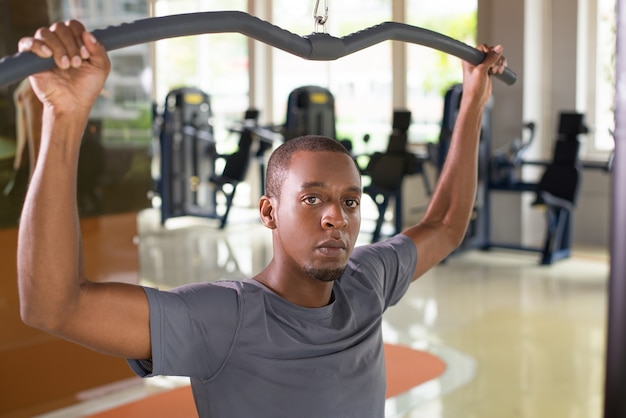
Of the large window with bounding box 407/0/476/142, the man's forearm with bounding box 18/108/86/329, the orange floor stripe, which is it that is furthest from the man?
the large window with bounding box 407/0/476/142

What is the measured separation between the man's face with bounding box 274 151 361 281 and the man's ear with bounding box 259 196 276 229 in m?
0.03

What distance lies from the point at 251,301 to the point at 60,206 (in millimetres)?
394

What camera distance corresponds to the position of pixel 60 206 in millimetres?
1002

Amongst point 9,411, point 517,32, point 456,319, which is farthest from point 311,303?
point 517,32

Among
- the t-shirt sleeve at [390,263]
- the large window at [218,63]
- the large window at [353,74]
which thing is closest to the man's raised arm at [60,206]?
the t-shirt sleeve at [390,263]

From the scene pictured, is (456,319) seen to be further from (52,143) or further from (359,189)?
(52,143)

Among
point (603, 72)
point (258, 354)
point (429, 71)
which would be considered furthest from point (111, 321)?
point (429, 71)

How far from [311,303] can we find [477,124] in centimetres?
59

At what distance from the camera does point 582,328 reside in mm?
4848

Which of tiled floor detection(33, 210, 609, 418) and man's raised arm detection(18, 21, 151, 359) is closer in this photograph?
man's raised arm detection(18, 21, 151, 359)

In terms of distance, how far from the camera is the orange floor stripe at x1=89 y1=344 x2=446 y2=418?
120 inches

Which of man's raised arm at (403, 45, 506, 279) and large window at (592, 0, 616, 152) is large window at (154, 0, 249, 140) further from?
man's raised arm at (403, 45, 506, 279)

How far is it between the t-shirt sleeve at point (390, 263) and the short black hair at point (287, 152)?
0.86 ft

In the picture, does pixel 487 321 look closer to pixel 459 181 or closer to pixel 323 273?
pixel 459 181
